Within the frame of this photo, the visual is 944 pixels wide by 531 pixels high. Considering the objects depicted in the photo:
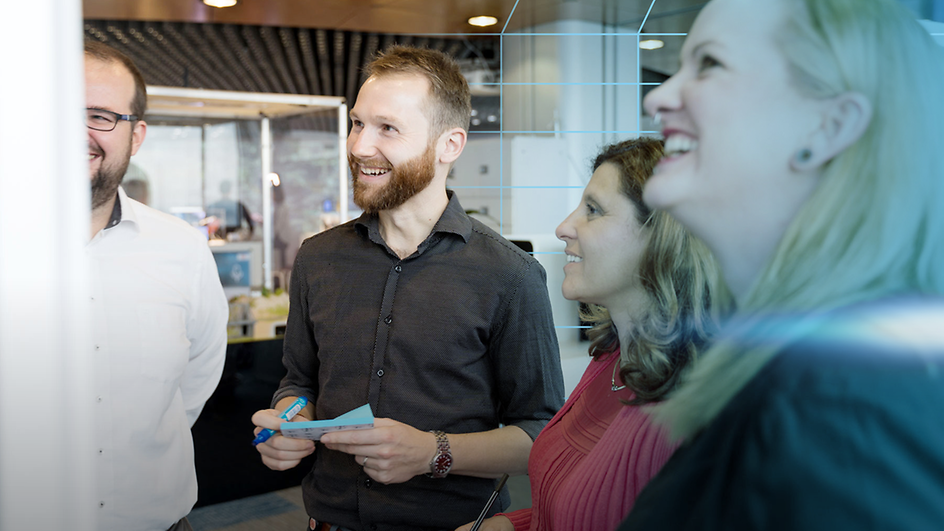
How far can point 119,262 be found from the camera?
0.99 meters

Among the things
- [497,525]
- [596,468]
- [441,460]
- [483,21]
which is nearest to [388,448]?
[441,460]

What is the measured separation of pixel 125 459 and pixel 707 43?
1000 mm

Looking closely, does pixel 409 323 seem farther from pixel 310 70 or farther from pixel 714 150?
pixel 310 70

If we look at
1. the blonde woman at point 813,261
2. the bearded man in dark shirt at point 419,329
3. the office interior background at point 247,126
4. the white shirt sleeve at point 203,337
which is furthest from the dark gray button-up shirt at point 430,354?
the blonde woman at point 813,261

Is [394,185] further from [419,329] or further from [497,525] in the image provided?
[497,525]

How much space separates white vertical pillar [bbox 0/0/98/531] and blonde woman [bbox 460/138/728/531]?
69cm

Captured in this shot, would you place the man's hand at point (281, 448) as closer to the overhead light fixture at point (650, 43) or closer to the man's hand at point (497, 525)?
the man's hand at point (497, 525)

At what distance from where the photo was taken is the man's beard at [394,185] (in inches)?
56.4

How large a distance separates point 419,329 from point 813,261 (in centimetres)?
103

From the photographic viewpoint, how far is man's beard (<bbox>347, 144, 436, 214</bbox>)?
1433 mm

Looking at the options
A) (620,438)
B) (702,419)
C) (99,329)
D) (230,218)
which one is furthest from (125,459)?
(230,218)

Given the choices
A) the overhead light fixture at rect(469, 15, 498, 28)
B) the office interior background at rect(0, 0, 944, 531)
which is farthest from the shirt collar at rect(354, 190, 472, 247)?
the overhead light fixture at rect(469, 15, 498, 28)

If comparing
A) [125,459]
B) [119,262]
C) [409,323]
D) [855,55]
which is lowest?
[125,459]

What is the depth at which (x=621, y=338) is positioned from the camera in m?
1.07
